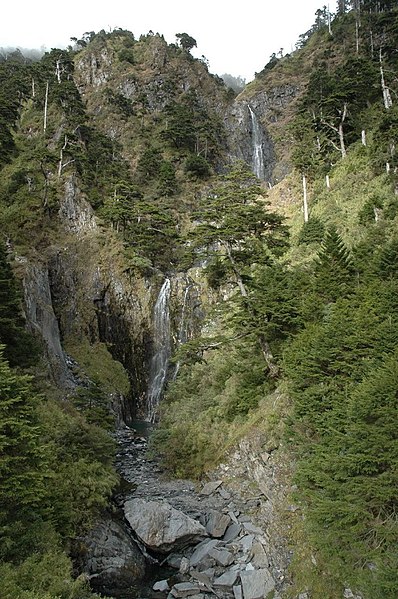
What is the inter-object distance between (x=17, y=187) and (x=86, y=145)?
13571 mm

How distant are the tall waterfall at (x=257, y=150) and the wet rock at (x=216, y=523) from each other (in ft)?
141

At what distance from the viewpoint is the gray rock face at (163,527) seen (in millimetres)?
10461

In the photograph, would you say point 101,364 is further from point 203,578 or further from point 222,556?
point 203,578

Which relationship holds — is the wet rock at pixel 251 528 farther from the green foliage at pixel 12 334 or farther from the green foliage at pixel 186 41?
the green foliage at pixel 186 41

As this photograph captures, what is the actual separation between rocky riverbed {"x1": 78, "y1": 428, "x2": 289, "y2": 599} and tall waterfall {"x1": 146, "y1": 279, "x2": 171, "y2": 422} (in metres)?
14.3

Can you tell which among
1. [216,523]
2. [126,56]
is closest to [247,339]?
[216,523]

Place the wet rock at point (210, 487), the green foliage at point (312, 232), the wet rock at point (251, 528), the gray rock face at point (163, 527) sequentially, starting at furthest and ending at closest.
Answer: the green foliage at point (312, 232), the wet rock at point (210, 487), the gray rock face at point (163, 527), the wet rock at point (251, 528)

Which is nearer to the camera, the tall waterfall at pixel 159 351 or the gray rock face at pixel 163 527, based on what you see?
the gray rock face at pixel 163 527

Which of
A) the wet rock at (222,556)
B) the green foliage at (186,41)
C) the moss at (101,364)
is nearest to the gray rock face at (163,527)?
the wet rock at (222,556)

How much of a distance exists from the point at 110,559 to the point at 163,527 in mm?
1600

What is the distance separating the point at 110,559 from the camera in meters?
9.73

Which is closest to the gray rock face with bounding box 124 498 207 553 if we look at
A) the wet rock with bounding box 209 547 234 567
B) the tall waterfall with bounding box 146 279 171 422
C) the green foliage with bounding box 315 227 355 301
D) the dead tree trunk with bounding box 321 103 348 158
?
the wet rock with bounding box 209 547 234 567

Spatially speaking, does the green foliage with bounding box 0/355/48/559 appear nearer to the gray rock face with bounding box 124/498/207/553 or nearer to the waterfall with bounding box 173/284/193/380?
the gray rock face with bounding box 124/498/207/553

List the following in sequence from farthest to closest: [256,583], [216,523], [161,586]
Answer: [216,523] < [161,586] < [256,583]
